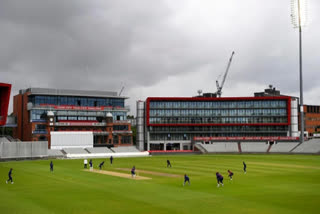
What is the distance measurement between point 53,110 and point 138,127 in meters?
37.6

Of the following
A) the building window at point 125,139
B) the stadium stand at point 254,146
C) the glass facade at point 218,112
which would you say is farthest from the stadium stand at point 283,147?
the building window at point 125,139

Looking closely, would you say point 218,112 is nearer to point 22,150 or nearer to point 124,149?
point 124,149

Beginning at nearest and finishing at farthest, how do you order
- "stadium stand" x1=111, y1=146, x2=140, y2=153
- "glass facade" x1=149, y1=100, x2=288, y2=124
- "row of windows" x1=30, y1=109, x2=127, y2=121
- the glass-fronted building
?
"row of windows" x1=30, y1=109, x2=127, y2=121, "stadium stand" x1=111, y1=146, x2=140, y2=153, the glass-fronted building, "glass facade" x1=149, y1=100, x2=288, y2=124

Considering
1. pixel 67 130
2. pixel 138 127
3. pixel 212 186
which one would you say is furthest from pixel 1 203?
pixel 138 127

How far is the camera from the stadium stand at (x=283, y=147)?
441ft

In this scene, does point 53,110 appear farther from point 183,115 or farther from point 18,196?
point 18,196

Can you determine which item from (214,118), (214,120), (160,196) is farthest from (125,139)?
(160,196)

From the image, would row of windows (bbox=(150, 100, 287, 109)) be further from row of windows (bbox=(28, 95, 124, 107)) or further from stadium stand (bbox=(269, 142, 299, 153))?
stadium stand (bbox=(269, 142, 299, 153))

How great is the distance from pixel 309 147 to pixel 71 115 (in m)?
86.7

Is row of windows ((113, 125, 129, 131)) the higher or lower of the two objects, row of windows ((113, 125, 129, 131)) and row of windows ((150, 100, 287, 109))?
the lower

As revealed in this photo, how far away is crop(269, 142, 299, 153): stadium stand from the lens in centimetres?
13435

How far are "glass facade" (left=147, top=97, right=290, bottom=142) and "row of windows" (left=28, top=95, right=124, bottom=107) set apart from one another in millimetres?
14536

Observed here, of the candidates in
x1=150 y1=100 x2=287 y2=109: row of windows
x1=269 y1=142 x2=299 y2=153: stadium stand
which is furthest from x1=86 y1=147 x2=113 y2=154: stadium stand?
x1=269 y1=142 x2=299 y2=153: stadium stand

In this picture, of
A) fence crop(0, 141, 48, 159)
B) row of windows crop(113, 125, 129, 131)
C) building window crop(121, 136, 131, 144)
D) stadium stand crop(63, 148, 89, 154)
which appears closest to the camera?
fence crop(0, 141, 48, 159)
